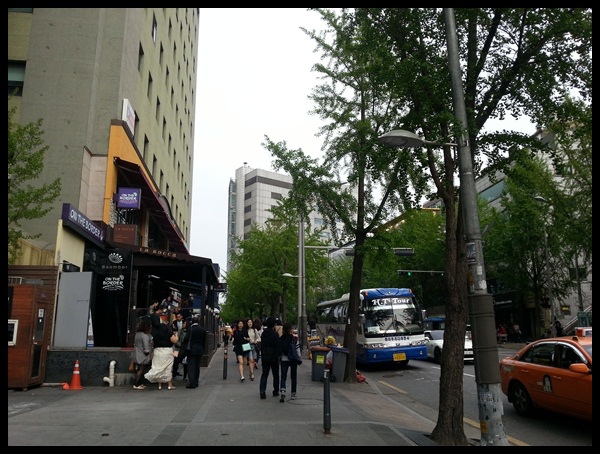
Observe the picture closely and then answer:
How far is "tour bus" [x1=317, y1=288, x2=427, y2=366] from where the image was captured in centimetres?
1956

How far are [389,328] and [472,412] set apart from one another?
902 centimetres

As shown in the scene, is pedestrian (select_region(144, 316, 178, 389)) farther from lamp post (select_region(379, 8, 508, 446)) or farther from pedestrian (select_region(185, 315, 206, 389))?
lamp post (select_region(379, 8, 508, 446))

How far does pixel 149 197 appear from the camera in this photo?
22469 millimetres

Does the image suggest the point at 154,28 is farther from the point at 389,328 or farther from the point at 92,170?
the point at 389,328

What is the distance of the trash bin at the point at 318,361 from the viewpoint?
1538 cm

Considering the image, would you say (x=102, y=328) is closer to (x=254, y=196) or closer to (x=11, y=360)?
(x=11, y=360)

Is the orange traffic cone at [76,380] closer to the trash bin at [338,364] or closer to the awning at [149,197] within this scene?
the trash bin at [338,364]

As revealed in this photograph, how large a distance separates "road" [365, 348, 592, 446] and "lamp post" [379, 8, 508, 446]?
163 centimetres

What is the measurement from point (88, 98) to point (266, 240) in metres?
21.0

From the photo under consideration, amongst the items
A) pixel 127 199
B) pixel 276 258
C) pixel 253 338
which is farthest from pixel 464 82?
pixel 276 258
